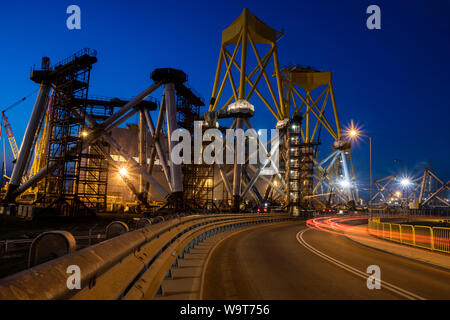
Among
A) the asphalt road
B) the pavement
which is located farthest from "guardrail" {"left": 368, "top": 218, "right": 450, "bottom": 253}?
the asphalt road

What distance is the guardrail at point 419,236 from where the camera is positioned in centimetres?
1455

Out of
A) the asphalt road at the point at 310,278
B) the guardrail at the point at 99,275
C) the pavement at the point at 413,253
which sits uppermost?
the guardrail at the point at 99,275

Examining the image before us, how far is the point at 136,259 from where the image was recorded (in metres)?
5.18

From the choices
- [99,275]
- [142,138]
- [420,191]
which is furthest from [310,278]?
[420,191]

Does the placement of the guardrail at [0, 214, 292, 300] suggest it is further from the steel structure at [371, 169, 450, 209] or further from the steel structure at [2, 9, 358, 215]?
the steel structure at [371, 169, 450, 209]

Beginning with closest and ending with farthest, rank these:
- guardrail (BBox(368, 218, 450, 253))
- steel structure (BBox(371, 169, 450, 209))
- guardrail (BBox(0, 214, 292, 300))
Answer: guardrail (BBox(0, 214, 292, 300)) → guardrail (BBox(368, 218, 450, 253)) → steel structure (BBox(371, 169, 450, 209))

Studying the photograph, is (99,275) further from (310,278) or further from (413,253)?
(413,253)

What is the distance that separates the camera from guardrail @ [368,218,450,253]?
14.6 m

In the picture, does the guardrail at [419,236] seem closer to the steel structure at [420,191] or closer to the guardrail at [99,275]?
the guardrail at [99,275]

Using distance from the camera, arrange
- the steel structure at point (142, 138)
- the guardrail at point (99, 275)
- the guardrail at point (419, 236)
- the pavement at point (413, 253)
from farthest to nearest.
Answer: the steel structure at point (142, 138) < the guardrail at point (419, 236) < the pavement at point (413, 253) < the guardrail at point (99, 275)

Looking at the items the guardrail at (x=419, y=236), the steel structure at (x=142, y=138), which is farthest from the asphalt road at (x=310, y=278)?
the steel structure at (x=142, y=138)
